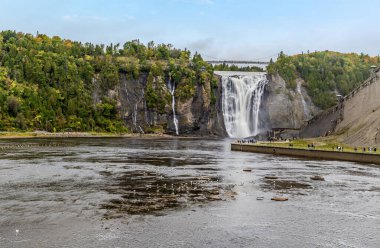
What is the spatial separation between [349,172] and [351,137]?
2950 centimetres

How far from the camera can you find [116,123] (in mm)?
179875

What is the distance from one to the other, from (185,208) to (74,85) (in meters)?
160

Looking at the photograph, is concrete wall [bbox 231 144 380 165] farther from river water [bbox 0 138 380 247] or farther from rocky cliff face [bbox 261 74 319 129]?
rocky cliff face [bbox 261 74 319 129]

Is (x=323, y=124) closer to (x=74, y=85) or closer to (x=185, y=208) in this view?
(x=185, y=208)

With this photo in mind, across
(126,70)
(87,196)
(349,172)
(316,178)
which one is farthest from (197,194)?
(126,70)

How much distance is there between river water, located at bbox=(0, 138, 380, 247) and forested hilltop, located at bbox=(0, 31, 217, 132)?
123 metres

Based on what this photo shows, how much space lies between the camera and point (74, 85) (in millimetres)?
180875

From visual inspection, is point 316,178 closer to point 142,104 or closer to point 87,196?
point 87,196

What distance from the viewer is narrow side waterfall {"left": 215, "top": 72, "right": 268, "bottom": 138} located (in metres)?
168

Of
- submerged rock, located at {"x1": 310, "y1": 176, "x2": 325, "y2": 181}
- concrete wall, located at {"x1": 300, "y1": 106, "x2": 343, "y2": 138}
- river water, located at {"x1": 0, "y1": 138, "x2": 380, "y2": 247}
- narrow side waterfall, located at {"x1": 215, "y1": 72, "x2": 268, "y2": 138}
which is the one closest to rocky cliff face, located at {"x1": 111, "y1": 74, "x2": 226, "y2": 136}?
narrow side waterfall, located at {"x1": 215, "y1": 72, "x2": 268, "y2": 138}

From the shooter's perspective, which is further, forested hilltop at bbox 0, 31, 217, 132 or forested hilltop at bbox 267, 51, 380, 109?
forested hilltop at bbox 267, 51, 380, 109

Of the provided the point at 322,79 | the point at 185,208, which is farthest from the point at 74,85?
the point at 185,208

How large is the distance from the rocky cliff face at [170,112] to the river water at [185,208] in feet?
426

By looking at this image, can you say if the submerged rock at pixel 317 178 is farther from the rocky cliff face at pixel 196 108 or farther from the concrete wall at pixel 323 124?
the rocky cliff face at pixel 196 108
